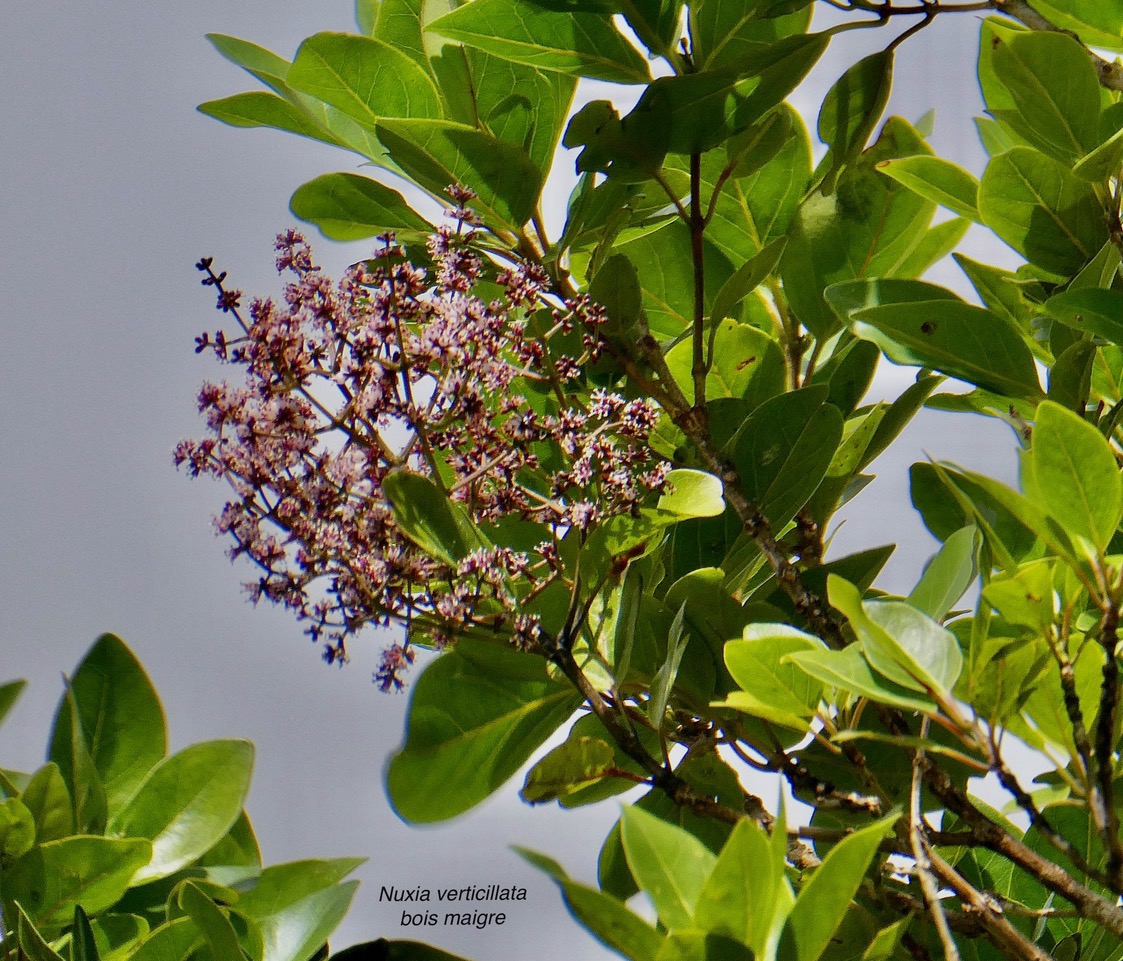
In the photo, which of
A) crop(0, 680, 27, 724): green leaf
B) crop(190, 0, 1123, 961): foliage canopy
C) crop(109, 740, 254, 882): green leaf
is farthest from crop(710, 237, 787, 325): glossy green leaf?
crop(0, 680, 27, 724): green leaf

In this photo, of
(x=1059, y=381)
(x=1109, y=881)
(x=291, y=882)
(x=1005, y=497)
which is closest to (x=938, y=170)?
(x=1059, y=381)

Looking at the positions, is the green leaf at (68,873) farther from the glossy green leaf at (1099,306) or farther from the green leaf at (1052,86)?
the green leaf at (1052,86)

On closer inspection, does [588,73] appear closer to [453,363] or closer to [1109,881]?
[453,363]

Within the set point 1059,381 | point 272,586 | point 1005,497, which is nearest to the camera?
point 1005,497

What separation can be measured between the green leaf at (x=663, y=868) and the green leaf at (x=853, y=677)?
0.39ft

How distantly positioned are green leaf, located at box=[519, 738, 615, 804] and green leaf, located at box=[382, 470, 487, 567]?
0.17m

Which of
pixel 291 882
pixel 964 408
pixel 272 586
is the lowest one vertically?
pixel 291 882

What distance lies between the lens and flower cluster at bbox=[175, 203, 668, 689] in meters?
0.66

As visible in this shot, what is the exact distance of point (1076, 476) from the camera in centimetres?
59

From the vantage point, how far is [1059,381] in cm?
78

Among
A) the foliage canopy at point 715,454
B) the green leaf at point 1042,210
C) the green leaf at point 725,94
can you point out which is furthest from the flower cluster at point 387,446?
the green leaf at point 1042,210

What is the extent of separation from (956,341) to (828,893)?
1.34 ft

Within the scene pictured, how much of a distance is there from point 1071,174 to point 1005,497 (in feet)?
1.17

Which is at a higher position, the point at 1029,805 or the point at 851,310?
the point at 851,310
